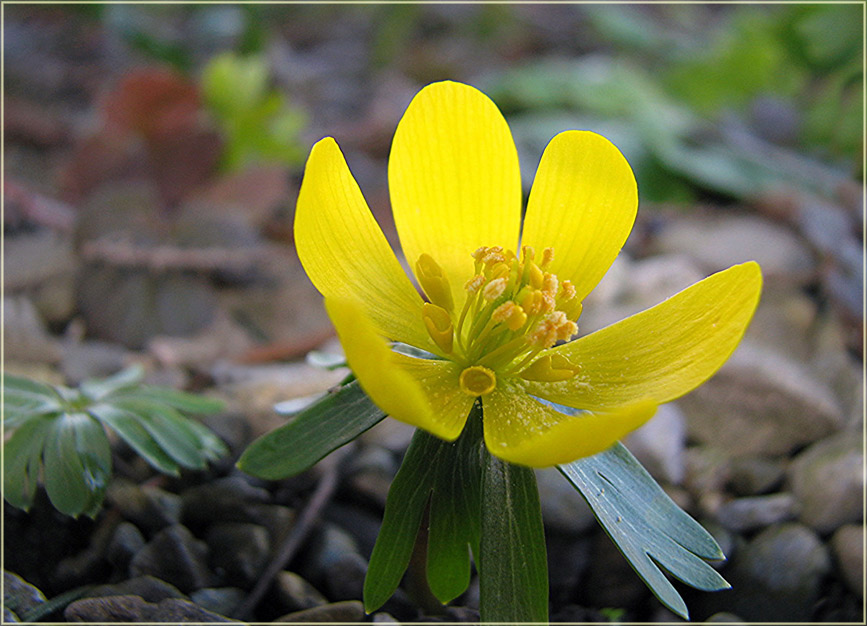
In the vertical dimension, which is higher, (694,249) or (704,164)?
(704,164)

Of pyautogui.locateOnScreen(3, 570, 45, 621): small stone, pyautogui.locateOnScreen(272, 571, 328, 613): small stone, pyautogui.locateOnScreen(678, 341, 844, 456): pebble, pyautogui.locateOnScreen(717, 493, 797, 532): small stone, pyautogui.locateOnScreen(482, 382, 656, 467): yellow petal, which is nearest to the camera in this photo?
pyautogui.locateOnScreen(482, 382, 656, 467): yellow petal

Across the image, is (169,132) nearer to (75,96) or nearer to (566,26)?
(75,96)

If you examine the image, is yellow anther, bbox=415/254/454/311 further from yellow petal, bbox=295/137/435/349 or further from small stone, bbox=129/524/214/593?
small stone, bbox=129/524/214/593

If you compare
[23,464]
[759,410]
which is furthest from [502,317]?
[759,410]

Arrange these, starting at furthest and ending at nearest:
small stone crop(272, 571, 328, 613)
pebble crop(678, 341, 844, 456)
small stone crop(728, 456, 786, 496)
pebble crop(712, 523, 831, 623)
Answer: pebble crop(678, 341, 844, 456) < small stone crop(728, 456, 786, 496) < pebble crop(712, 523, 831, 623) < small stone crop(272, 571, 328, 613)

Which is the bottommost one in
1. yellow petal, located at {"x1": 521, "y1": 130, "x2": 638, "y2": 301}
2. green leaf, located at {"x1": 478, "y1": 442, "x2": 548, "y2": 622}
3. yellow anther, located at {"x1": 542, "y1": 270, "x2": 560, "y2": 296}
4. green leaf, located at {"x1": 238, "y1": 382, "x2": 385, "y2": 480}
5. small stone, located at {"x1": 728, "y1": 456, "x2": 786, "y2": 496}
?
small stone, located at {"x1": 728, "y1": 456, "x2": 786, "y2": 496}

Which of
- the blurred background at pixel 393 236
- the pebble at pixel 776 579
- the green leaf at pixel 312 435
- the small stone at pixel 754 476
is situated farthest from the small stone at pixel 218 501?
the small stone at pixel 754 476

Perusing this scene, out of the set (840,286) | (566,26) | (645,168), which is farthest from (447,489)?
(566,26)

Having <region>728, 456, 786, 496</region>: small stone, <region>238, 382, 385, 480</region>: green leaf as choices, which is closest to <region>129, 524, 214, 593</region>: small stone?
<region>238, 382, 385, 480</region>: green leaf
